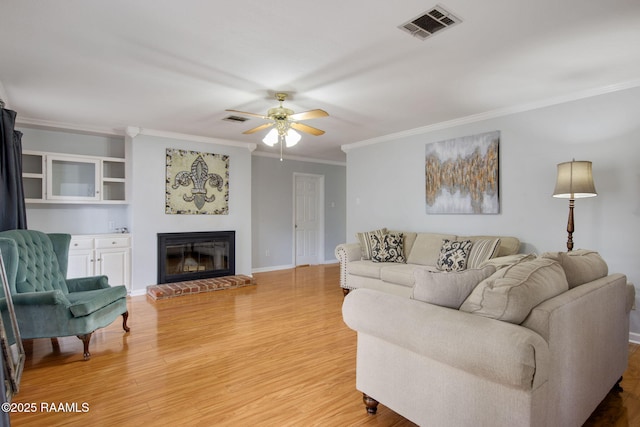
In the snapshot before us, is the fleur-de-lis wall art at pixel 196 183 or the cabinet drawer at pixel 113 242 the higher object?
the fleur-de-lis wall art at pixel 196 183

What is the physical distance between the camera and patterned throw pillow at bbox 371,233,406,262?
15.4 feet

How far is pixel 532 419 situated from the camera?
1310mm

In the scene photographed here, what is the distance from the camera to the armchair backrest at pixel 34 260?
8.73ft

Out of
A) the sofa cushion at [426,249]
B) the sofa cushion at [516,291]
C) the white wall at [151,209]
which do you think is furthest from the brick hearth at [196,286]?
the sofa cushion at [516,291]

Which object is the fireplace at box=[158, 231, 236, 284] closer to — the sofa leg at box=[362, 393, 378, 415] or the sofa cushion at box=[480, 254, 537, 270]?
the sofa leg at box=[362, 393, 378, 415]

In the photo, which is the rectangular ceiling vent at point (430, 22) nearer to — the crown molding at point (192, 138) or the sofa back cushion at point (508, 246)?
the sofa back cushion at point (508, 246)

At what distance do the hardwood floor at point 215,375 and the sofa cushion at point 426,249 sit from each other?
4.36 ft

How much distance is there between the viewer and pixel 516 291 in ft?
4.71

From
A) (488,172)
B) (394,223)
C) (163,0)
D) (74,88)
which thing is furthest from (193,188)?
(488,172)

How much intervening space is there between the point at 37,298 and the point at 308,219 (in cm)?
539

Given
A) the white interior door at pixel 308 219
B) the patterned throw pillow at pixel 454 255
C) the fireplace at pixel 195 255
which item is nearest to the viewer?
the patterned throw pillow at pixel 454 255

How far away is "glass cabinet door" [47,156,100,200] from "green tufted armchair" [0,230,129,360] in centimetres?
171

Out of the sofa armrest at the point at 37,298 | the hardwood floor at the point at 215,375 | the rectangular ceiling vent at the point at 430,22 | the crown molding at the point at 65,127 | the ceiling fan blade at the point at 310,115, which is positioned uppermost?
the rectangular ceiling vent at the point at 430,22

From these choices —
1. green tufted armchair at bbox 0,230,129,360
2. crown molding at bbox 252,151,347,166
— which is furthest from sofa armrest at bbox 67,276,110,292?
crown molding at bbox 252,151,347,166
